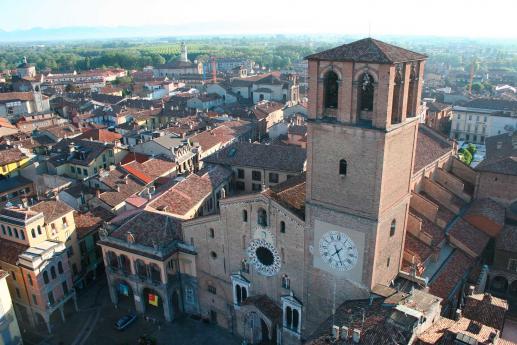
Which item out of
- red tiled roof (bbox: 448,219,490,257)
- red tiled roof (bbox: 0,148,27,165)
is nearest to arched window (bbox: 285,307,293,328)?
red tiled roof (bbox: 448,219,490,257)

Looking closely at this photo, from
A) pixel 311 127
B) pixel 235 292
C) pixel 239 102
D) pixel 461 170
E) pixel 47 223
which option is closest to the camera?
pixel 311 127

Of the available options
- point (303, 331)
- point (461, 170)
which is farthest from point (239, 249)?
point (461, 170)

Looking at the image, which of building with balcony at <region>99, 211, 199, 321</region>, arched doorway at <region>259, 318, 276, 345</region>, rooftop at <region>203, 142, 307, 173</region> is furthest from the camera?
rooftop at <region>203, 142, 307, 173</region>

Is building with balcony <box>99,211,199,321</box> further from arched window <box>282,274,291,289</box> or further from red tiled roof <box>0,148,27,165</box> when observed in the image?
red tiled roof <box>0,148,27,165</box>

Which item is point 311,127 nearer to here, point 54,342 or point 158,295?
point 158,295

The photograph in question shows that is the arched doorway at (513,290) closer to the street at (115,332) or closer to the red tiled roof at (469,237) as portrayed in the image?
the red tiled roof at (469,237)
